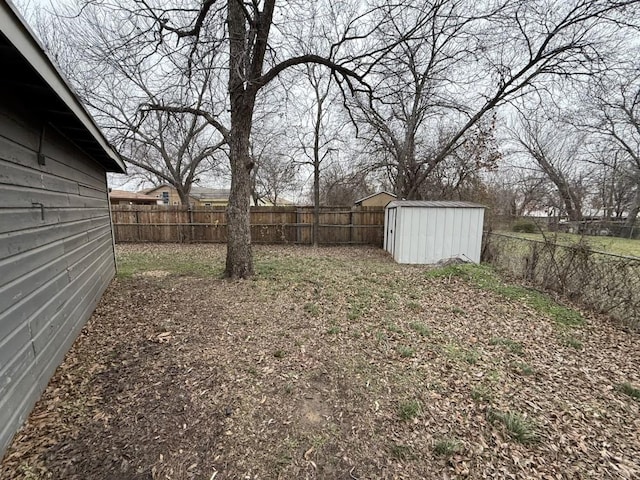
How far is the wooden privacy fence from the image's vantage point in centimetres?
1114

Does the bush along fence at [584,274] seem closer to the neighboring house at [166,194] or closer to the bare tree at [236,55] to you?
the bare tree at [236,55]

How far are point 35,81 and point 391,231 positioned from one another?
8501mm

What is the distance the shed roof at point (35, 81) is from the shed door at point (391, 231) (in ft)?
24.4

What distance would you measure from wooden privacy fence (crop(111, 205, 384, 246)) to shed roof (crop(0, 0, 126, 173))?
25.6 feet

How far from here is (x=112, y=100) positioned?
10547 mm

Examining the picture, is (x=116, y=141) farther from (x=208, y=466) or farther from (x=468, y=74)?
(x=468, y=74)

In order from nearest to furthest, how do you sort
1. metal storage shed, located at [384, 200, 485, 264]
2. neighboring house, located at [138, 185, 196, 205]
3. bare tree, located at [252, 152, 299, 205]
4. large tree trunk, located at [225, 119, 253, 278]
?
large tree trunk, located at [225, 119, 253, 278] → metal storage shed, located at [384, 200, 485, 264] → bare tree, located at [252, 152, 299, 205] → neighboring house, located at [138, 185, 196, 205]

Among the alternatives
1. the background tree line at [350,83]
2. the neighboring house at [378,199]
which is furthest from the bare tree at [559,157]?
the neighboring house at [378,199]

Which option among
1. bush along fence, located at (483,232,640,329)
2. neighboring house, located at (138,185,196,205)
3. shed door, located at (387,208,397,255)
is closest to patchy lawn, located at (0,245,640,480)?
bush along fence, located at (483,232,640,329)

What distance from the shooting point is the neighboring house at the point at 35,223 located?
1.72m

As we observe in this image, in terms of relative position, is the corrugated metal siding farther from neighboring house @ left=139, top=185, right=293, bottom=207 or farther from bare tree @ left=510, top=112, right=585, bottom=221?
neighboring house @ left=139, top=185, right=293, bottom=207

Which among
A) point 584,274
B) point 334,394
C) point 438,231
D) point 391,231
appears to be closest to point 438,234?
point 438,231

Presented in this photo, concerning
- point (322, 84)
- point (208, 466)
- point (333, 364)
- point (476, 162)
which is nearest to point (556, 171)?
point (476, 162)

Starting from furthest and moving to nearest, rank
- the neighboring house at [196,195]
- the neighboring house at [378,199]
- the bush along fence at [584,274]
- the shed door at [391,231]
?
the neighboring house at [196,195] → the neighboring house at [378,199] → the shed door at [391,231] → the bush along fence at [584,274]
